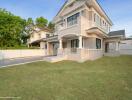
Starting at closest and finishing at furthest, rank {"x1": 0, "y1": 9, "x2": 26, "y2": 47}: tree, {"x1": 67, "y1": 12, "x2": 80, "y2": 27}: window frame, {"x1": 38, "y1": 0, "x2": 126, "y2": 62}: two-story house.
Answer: {"x1": 38, "y1": 0, "x2": 126, "y2": 62}: two-story house
{"x1": 67, "y1": 12, "x2": 80, "y2": 27}: window frame
{"x1": 0, "y1": 9, "x2": 26, "y2": 47}: tree

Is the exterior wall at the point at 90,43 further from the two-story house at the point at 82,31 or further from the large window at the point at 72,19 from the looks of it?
the large window at the point at 72,19

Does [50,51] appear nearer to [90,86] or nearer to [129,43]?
[129,43]

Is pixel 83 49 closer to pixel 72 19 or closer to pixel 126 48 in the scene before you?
pixel 72 19

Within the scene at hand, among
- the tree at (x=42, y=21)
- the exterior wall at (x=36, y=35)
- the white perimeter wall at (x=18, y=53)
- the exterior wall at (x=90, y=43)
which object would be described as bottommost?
the white perimeter wall at (x=18, y=53)

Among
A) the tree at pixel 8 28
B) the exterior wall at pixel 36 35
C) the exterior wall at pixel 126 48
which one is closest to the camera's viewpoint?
the exterior wall at pixel 126 48

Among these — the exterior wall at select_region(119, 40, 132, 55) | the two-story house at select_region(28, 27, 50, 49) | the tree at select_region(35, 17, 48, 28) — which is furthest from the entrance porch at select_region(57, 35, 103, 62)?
the tree at select_region(35, 17, 48, 28)

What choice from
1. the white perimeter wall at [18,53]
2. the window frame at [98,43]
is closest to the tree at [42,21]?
the white perimeter wall at [18,53]

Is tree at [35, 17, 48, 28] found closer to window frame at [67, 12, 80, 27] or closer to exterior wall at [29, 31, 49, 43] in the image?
exterior wall at [29, 31, 49, 43]

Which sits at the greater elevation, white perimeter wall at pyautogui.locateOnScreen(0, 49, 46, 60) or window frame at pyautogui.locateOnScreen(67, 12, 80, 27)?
window frame at pyautogui.locateOnScreen(67, 12, 80, 27)

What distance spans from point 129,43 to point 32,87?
959 inches

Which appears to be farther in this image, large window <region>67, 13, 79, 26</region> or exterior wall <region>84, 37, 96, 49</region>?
large window <region>67, 13, 79, 26</region>

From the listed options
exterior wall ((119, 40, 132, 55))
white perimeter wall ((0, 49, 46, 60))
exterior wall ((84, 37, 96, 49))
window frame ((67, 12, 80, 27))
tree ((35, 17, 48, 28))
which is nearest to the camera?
exterior wall ((84, 37, 96, 49))

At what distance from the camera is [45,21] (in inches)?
1987

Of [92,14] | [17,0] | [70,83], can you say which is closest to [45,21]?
[17,0]
